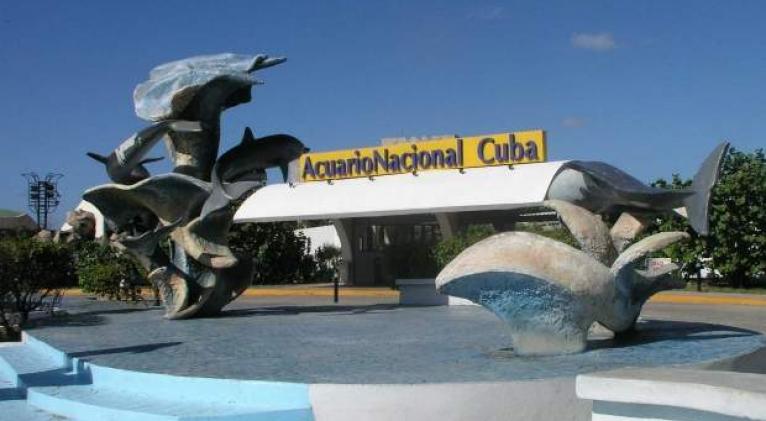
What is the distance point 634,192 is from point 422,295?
10357 mm

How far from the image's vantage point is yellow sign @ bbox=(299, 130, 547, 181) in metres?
28.0

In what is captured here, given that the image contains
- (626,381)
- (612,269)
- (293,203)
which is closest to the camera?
(626,381)

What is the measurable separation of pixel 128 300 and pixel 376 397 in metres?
14.6

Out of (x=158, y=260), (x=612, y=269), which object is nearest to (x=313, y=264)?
(x=158, y=260)

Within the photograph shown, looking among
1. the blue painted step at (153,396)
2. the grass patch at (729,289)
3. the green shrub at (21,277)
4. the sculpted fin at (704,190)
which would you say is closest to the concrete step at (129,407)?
the blue painted step at (153,396)

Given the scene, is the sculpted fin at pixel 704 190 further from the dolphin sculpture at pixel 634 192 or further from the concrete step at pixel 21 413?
the concrete step at pixel 21 413

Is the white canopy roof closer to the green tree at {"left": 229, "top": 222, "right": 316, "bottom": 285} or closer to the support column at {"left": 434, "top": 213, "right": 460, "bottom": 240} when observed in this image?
the support column at {"left": 434, "top": 213, "right": 460, "bottom": 240}

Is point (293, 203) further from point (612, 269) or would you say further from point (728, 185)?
point (612, 269)

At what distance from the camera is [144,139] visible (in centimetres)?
1391

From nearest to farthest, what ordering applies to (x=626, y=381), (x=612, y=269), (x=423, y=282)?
(x=626, y=381) → (x=612, y=269) → (x=423, y=282)

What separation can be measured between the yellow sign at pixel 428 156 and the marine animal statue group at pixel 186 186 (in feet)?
47.4

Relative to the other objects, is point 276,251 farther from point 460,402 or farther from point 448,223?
point 460,402

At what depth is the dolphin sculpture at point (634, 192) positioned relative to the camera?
32.6ft

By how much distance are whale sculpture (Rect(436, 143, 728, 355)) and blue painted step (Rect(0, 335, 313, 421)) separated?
225cm
